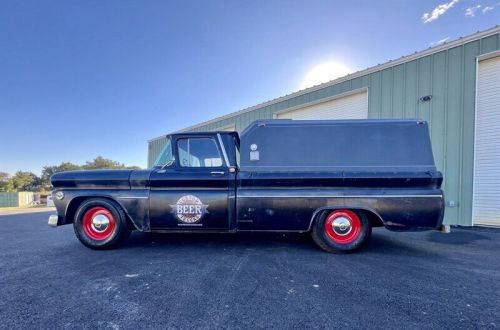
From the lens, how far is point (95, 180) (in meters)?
3.45

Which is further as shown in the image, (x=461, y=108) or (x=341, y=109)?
(x=341, y=109)

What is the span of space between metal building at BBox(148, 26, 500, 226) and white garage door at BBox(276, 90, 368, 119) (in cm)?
66

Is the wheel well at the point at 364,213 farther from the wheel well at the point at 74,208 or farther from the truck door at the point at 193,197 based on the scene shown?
the wheel well at the point at 74,208

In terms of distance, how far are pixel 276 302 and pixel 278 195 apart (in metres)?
1.53

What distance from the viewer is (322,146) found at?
3340mm

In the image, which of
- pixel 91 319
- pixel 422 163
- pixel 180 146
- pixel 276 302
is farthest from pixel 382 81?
pixel 91 319

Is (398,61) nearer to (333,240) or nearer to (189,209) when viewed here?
(333,240)

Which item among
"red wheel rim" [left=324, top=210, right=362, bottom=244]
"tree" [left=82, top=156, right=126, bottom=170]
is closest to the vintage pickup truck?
"red wheel rim" [left=324, top=210, right=362, bottom=244]

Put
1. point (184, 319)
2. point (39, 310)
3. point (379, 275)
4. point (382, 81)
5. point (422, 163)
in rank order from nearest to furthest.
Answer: point (184, 319)
point (39, 310)
point (379, 275)
point (422, 163)
point (382, 81)

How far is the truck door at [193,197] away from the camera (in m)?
3.31

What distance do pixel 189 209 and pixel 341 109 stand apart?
648 cm

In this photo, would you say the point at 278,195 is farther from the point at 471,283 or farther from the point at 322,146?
the point at 471,283

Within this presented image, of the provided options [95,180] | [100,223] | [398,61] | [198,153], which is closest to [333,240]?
[198,153]

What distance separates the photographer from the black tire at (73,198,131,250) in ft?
11.2
